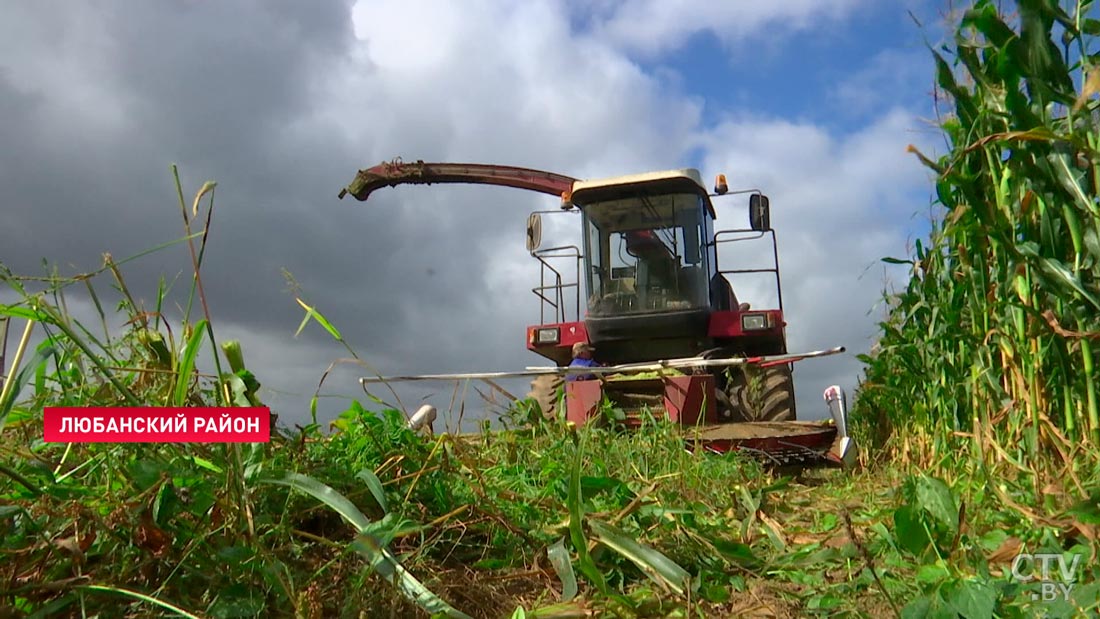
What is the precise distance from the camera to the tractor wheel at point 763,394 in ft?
21.4

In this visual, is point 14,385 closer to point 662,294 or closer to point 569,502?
point 569,502

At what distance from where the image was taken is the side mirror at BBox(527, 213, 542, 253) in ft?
24.4

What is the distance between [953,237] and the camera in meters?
4.12

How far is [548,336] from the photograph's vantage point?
8133 millimetres

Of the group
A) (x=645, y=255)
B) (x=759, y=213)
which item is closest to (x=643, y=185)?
(x=645, y=255)

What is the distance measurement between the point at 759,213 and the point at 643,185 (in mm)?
1110

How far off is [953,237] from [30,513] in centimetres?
414

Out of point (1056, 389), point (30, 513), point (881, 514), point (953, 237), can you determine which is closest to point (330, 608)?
point (30, 513)

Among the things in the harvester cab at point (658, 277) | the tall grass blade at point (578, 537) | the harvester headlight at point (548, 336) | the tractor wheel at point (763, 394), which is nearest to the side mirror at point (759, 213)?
the harvester cab at point (658, 277)

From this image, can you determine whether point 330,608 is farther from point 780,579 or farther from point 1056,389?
point 1056,389

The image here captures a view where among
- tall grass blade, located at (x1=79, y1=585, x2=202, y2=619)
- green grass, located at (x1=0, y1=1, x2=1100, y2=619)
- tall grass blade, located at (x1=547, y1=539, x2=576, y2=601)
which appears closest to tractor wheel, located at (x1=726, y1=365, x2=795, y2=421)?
green grass, located at (x1=0, y1=1, x2=1100, y2=619)
